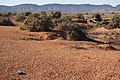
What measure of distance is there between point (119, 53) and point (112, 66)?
326cm

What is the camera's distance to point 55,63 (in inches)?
510

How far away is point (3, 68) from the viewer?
38.6 ft

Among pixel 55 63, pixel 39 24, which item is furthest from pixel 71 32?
pixel 55 63

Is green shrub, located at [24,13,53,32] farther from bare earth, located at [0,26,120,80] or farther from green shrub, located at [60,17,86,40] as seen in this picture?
bare earth, located at [0,26,120,80]

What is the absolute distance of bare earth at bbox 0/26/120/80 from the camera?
11320 mm

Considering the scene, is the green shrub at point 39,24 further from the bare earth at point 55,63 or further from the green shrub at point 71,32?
the bare earth at point 55,63

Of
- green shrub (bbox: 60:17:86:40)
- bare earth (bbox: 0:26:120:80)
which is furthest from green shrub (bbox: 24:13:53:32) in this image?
bare earth (bbox: 0:26:120:80)

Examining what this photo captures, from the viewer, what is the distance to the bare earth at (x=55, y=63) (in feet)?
37.1

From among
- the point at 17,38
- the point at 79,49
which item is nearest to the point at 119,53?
the point at 79,49

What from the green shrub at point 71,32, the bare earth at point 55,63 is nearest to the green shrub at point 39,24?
the green shrub at point 71,32

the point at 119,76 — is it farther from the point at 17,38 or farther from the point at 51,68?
the point at 17,38

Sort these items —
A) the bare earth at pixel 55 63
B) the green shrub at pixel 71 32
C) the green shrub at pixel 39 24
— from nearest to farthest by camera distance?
the bare earth at pixel 55 63
the green shrub at pixel 71 32
the green shrub at pixel 39 24

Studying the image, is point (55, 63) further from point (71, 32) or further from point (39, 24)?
point (39, 24)

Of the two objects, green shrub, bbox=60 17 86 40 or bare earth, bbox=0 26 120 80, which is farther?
green shrub, bbox=60 17 86 40
